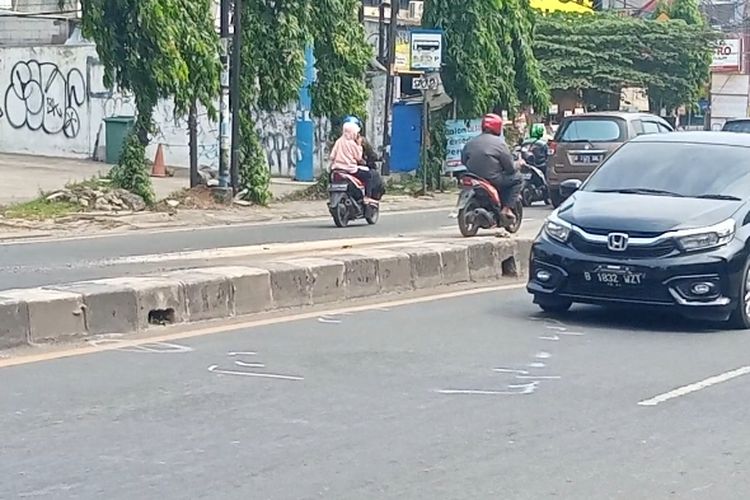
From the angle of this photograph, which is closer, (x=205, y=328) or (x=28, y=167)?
(x=205, y=328)

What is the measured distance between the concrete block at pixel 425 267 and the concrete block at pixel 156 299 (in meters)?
3.23

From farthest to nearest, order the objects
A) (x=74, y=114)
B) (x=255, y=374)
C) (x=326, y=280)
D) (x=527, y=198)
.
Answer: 1. (x=74, y=114)
2. (x=527, y=198)
3. (x=326, y=280)
4. (x=255, y=374)

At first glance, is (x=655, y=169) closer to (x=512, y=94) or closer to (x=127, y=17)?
(x=127, y=17)

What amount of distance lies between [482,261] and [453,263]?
0.59 metres

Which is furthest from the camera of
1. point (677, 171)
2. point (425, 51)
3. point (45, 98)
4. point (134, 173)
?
point (45, 98)

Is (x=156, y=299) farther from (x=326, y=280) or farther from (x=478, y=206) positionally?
(x=478, y=206)


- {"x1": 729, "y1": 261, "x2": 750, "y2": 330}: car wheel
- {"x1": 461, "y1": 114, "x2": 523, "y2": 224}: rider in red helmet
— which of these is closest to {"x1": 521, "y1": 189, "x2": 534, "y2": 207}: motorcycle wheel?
{"x1": 461, "y1": 114, "x2": 523, "y2": 224}: rider in red helmet

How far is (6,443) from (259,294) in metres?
4.64

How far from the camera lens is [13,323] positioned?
912cm

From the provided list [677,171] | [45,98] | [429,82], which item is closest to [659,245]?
[677,171]

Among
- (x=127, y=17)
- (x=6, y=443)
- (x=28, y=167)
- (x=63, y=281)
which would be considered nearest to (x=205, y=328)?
(x=63, y=281)

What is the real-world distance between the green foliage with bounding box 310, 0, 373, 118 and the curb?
11243 mm

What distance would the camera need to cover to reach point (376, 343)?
995cm

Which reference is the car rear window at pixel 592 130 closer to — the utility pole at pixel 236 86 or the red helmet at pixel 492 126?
the utility pole at pixel 236 86
